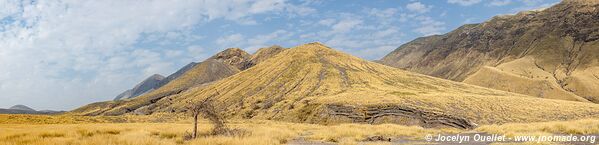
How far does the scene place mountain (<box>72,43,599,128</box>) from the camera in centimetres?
6209

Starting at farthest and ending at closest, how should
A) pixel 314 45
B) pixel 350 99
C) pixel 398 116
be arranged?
pixel 314 45 < pixel 350 99 < pixel 398 116

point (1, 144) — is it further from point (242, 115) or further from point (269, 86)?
point (269, 86)

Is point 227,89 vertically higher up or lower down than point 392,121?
higher up

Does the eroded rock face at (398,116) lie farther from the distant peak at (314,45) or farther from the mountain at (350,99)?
the distant peak at (314,45)

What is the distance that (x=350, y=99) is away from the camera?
70.6 metres

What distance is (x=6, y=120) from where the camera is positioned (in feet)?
162

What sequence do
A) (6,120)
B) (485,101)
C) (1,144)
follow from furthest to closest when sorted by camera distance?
1. (485,101)
2. (6,120)
3. (1,144)

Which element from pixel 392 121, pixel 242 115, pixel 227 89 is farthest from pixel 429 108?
pixel 227 89

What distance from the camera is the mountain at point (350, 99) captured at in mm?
62094

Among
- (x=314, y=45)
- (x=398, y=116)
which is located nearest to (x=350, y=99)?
(x=398, y=116)

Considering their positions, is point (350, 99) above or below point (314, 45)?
below

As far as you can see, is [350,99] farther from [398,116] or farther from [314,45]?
[314,45]

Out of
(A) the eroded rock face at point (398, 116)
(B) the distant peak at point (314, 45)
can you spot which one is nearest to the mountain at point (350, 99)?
(A) the eroded rock face at point (398, 116)

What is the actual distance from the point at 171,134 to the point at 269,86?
72.9 metres
